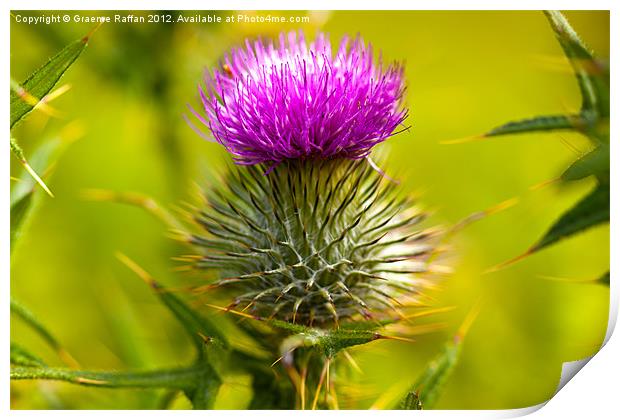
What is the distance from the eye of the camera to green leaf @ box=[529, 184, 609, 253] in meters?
1.96

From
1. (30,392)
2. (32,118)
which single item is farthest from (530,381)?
(32,118)

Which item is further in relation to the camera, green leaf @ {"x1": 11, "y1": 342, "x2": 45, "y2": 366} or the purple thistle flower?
green leaf @ {"x1": 11, "y1": 342, "x2": 45, "y2": 366}

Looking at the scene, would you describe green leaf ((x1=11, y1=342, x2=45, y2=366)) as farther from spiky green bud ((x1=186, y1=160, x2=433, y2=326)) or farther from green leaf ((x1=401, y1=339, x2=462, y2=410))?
green leaf ((x1=401, y1=339, x2=462, y2=410))

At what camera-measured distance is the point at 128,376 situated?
2.25 meters

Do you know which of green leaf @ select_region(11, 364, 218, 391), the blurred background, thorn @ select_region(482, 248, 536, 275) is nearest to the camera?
thorn @ select_region(482, 248, 536, 275)

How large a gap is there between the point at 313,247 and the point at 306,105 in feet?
1.63

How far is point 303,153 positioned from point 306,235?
0.29 metres

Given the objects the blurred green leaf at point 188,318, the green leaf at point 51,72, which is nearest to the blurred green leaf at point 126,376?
the blurred green leaf at point 188,318

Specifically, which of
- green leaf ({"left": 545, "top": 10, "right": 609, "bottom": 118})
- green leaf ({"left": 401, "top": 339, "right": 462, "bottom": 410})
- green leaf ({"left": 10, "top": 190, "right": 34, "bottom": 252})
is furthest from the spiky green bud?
green leaf ({"left": 545, "top": 10, "right": 609, "bottom": 118})

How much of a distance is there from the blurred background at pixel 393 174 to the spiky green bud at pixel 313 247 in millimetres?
298

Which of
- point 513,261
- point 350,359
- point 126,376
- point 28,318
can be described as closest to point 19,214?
point 28,318

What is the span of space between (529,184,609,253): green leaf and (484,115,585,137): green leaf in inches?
8.8
